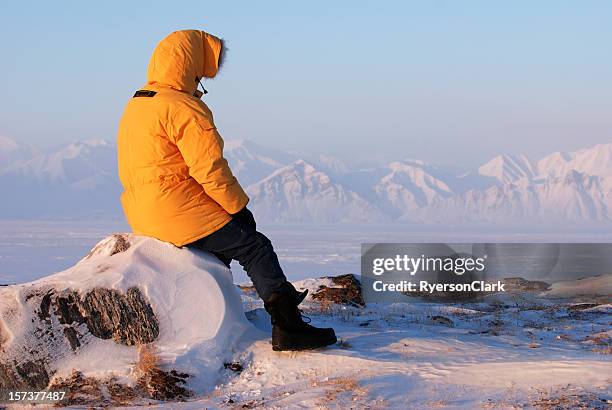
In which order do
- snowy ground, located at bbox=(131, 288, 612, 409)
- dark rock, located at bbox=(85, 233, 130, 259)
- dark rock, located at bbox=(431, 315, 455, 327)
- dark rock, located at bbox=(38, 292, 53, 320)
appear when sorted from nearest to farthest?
snowy ground, located at bbox=(131, 288, 612, 409) → dark rock, located at bbox=(38, 292, 53, 320) → dark rock, located at bbox=(85, 233, 130, 259) → dark rock, located at bbox=(431, 315, 455, 327)

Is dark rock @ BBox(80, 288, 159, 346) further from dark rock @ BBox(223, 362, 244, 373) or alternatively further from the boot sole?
the boot sole

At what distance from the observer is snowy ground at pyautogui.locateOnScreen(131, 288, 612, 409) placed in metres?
6.08

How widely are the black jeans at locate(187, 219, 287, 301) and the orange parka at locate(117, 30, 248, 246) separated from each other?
0.10 meters

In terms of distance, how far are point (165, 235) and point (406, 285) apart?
383 inches

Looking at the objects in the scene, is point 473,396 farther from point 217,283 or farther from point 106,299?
point 106,299

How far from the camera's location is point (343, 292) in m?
13.3

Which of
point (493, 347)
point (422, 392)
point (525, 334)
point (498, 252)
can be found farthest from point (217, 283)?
point (498, 252)

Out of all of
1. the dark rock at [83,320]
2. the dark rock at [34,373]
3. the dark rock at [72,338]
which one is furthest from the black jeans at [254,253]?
the dark rock at [34,373]

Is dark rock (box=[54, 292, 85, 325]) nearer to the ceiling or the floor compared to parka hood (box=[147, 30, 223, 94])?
nearer to the floor

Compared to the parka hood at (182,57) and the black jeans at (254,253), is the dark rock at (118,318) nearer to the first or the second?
the black jeans at (254,253)

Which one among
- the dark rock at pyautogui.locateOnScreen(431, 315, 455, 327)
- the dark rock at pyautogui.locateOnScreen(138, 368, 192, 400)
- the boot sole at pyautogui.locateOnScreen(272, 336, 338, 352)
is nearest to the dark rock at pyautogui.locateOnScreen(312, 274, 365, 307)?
the dark rock at pyautogui.locateOnScreen(431, 315, 455, 327)

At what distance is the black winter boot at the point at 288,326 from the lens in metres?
7.04

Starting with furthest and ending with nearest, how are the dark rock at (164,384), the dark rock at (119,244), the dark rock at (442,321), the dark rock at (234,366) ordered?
the dark rock at (442,321) < the dark rock at (119,244) < the dark rock at (234,366) < the dark rock at (164,384)

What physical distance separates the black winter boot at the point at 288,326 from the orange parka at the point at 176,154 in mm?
856
